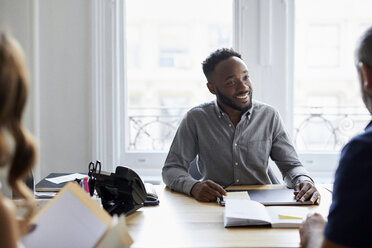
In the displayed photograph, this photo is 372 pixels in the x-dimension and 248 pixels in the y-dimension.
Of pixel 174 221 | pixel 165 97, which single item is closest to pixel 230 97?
pixel 174 221

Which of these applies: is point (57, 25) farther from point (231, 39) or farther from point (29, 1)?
point (231, 39)

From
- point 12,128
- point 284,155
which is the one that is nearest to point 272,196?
point 284,155

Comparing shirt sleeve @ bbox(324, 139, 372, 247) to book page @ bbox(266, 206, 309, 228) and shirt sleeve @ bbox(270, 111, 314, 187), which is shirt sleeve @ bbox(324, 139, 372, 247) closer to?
book page @ bbox(266, 206, 309, 228)

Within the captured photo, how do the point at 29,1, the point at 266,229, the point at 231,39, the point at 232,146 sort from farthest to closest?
1. the point at 231,39
2. the point at 29,1
3. the point at 232,146
4. the point at 266,229

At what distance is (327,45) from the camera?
351 centimetres

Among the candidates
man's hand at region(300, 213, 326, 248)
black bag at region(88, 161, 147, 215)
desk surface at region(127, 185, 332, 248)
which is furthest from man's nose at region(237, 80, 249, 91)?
A: man's hand at region(300, 213, 326, 248)

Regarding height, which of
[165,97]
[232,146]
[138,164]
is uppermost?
[165,97]

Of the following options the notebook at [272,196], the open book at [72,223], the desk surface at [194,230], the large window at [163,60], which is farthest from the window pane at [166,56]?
the open book at [72,223]

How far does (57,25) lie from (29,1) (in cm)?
24

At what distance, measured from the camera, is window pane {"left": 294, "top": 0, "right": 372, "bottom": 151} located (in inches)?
136

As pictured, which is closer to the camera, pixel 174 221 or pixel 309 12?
pixel 174 221

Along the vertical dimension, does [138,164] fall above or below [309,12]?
below

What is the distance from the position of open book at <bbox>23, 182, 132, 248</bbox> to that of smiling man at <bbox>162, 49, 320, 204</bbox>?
3.37 feet

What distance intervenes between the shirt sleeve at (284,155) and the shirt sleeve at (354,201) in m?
→ 1.14
